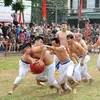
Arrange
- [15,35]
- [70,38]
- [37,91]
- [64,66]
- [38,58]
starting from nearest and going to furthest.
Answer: [38,58] < [64,66] < [70,38] < [37,91] < [15,35]

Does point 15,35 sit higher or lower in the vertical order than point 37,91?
higher

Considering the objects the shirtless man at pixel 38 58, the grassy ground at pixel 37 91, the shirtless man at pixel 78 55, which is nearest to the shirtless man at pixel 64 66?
the shirtless man at pixel 38 58

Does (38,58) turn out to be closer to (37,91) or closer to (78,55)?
(37,91)

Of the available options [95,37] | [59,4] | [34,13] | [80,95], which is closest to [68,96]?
[80,95]

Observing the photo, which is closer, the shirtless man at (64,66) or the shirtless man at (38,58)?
the shirtless man at (38,58)

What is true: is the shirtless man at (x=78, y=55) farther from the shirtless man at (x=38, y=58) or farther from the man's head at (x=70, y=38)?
the shirtless man at (x=38, y=58)

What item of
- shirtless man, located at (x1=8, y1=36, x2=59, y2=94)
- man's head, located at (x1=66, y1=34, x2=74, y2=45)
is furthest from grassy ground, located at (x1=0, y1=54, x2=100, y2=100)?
man's head, located at (x1=66, y1=34, x2=74, y2=45)

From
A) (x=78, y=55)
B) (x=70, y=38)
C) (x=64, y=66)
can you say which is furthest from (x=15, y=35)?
(x=64, y=66)

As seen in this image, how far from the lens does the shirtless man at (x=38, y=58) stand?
8.31 meters

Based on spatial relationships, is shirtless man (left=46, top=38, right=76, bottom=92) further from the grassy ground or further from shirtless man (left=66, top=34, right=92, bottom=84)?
shirtless man (left=66, top=34, right=92, bottom=84)

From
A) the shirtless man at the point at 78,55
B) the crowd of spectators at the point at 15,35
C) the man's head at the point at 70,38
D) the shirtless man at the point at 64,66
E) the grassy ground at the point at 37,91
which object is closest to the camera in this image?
the grassy ground at the point at 37,91

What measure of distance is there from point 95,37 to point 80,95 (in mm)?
16990

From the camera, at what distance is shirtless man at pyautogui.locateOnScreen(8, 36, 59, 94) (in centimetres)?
831

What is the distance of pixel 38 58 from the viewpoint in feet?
27.9
